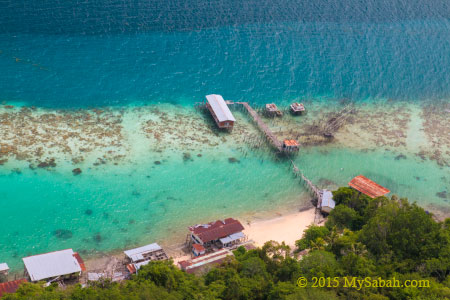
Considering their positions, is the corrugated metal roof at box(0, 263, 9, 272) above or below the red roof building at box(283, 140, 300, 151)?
below

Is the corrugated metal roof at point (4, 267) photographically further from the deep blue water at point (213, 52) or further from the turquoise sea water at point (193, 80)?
the deep blue water at point (213, 52)

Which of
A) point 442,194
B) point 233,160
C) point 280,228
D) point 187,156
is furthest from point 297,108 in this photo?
point 280,228

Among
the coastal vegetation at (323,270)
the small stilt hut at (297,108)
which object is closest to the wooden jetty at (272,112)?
the small stilt hut at (297,108)

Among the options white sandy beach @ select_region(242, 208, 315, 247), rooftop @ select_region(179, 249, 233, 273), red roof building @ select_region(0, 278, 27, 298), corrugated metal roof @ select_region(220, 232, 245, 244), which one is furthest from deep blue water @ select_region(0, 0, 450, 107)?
red roof building @ select_region(0, 278, 27, 298)

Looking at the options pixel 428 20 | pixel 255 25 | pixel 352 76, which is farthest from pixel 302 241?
pixel 428 20

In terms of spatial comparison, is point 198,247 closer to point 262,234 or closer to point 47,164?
point 262,234

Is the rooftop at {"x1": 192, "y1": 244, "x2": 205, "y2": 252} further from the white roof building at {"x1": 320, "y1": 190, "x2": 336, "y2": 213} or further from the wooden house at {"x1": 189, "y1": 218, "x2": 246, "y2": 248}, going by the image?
the white roof building at {"x1": 320, "y1": 190, "x2": 336, "y2": 213}

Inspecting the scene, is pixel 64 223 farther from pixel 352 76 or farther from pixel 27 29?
pixel 352 76
